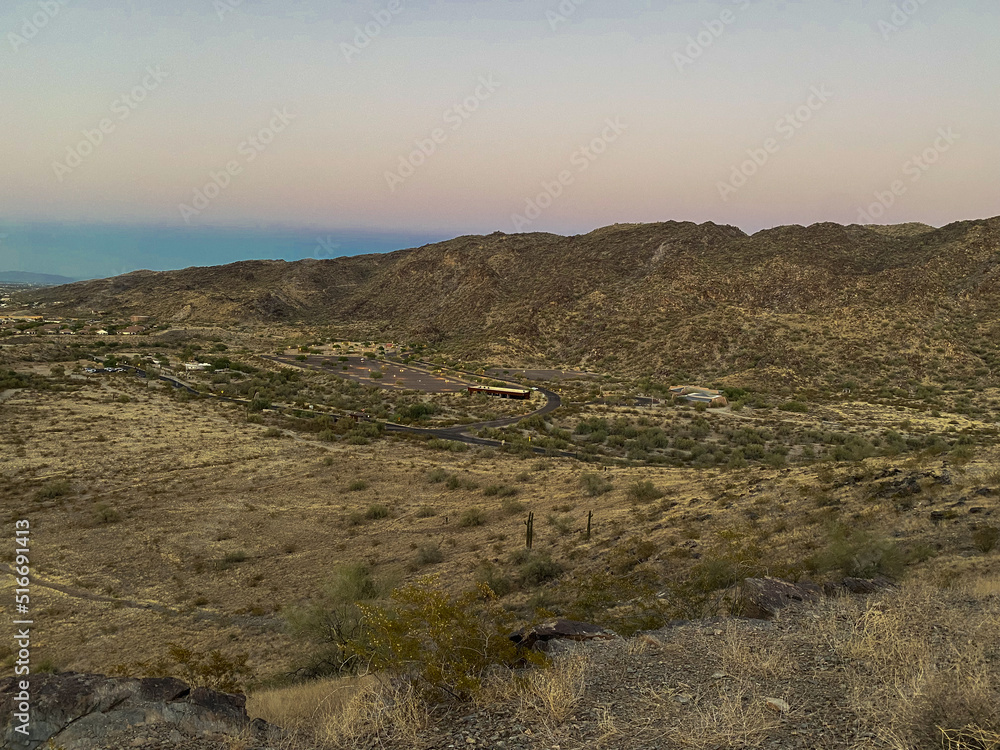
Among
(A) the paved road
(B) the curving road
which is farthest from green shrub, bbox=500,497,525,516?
(A) the paved road

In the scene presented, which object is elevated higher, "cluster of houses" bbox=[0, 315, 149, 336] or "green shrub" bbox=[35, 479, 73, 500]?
"cluster of houses" bbox=[0, 315, 149, 336]

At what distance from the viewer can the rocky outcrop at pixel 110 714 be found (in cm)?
655

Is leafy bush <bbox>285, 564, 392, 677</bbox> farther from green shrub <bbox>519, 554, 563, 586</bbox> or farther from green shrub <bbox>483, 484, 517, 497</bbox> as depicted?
green shrub <bbox>483, 484, 517, 497</bbox>

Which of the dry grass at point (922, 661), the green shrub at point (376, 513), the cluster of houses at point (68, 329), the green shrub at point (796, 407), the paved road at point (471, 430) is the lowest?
the green shrub at point (376, 513)

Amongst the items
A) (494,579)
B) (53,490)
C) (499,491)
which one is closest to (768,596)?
(494,579)

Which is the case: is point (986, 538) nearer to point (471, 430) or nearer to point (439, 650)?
point (439, 650)

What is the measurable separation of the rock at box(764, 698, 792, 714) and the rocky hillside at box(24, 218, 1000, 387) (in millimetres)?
65114

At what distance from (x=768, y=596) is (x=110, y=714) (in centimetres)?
1091

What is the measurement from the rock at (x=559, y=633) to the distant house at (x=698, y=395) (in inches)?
1942

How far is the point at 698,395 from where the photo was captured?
59562 millimetres

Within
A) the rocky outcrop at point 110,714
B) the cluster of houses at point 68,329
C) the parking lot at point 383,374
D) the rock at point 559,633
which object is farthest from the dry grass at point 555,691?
the cluster of houses at point 68,329

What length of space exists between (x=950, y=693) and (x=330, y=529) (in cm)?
2127

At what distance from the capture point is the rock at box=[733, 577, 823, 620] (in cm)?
954

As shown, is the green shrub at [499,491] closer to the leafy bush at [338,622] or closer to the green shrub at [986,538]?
the leafy bush at [338,622]
